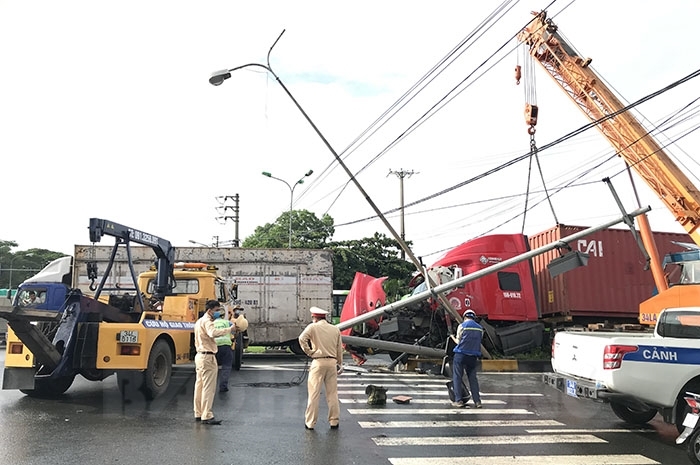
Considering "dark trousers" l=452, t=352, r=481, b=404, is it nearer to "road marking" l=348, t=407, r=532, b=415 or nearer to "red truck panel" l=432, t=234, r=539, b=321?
"road marking" l=348, t=407, r=532, b=415

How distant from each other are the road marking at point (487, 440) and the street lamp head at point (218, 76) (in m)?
7.77

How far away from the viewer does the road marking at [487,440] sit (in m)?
6.78

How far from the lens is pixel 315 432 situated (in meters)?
7.19

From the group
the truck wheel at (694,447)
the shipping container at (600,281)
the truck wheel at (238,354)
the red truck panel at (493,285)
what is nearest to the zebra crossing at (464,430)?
the truck wheel at (694,447)

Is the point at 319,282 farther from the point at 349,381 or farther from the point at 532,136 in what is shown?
the point at 532,136

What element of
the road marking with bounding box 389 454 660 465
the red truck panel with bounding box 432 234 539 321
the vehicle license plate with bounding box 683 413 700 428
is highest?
the red truck panel with bounding box 432 234 539 321

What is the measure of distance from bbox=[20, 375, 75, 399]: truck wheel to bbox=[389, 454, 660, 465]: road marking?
20.4 ft

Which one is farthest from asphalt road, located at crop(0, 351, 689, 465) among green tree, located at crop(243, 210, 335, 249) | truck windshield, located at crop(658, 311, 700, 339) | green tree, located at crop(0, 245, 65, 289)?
green tree, located at crop(0, 245, 65, 289)

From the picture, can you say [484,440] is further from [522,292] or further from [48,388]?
[522,292]

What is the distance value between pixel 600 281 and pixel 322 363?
1170cm

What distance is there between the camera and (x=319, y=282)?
1861cm

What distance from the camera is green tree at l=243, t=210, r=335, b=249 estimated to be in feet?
146

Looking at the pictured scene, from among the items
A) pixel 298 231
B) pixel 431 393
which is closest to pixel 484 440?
pixel 431 393

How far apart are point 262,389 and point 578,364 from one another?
5853mm
